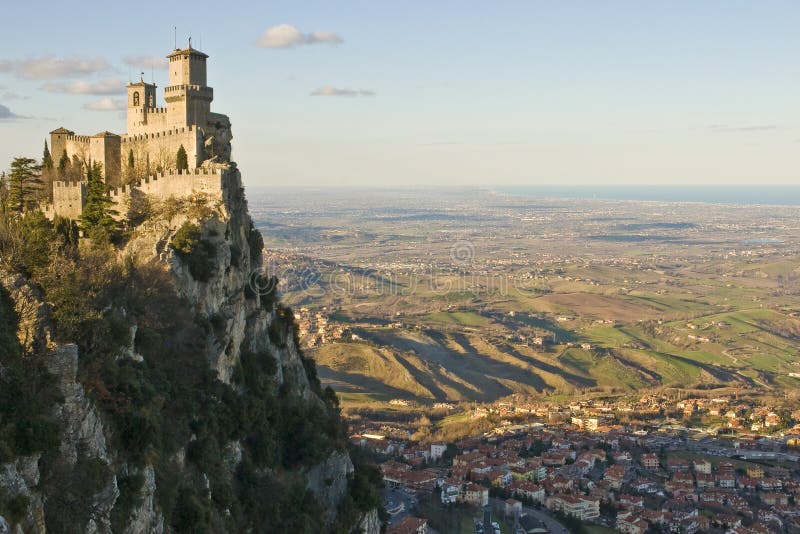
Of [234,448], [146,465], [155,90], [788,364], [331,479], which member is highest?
[155,90]

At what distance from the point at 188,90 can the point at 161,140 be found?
102 inches

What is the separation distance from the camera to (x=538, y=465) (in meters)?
66.7

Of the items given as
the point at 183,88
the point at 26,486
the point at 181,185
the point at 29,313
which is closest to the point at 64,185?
the point at 181,185

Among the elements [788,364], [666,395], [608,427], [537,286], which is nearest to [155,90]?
[608,427]

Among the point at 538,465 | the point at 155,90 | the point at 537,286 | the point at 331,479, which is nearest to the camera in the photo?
the point at 331,479

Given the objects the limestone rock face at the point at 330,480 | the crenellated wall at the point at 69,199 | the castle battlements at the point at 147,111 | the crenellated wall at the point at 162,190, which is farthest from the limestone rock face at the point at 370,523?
the castle battlements at the point at 147,111

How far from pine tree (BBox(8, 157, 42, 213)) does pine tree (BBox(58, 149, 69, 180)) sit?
92 centimetres

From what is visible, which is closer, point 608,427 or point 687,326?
point 608,427

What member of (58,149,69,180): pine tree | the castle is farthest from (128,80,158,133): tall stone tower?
(58,149,69,180): pine tree

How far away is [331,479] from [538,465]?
3465 centimetres

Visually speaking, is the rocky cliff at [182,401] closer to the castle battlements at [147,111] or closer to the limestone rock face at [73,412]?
the limestone rock face at [73,412]

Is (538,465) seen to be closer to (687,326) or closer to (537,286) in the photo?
(687,326)

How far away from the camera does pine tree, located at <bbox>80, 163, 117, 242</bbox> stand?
31406mm

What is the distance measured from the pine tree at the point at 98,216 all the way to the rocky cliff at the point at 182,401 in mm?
836
